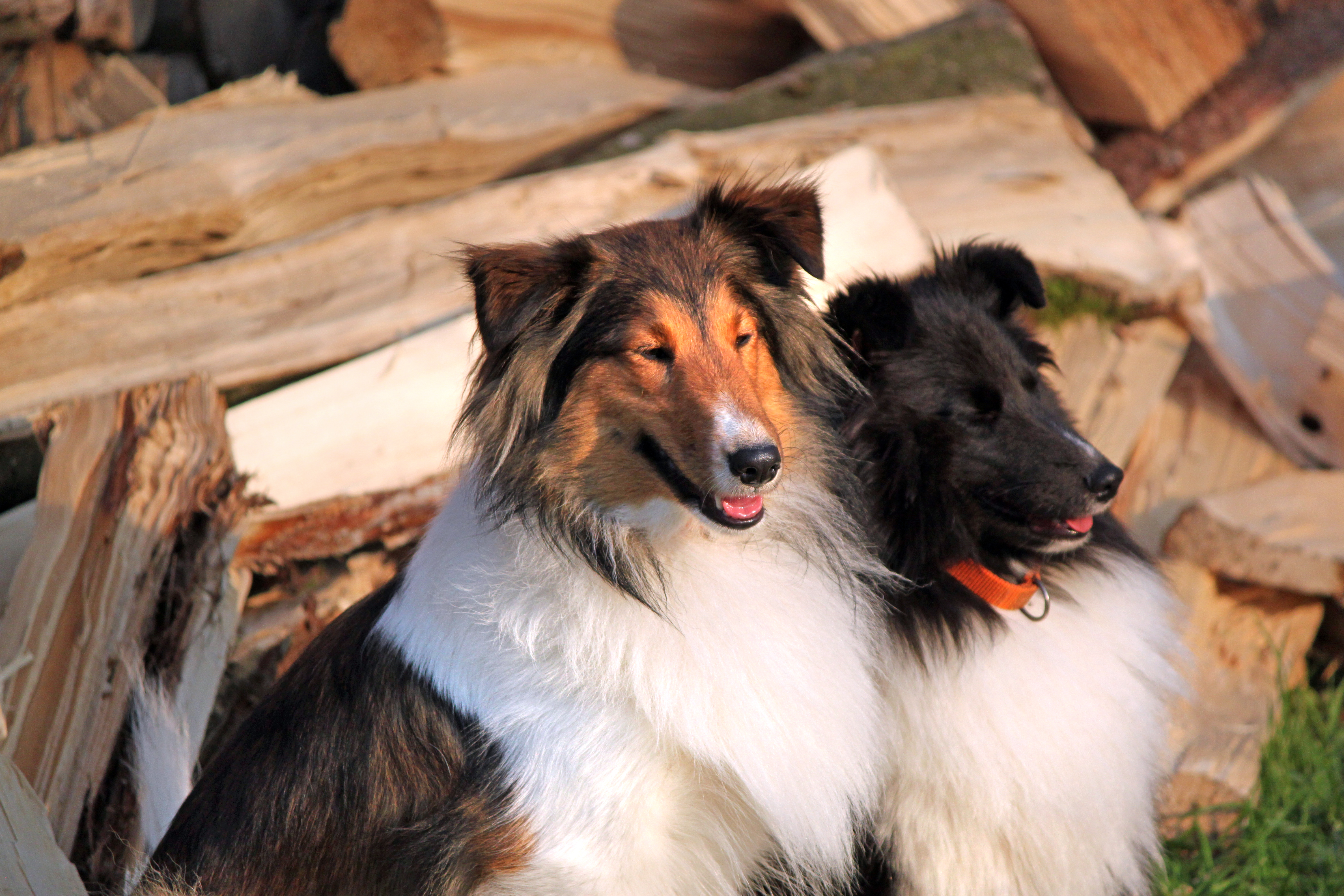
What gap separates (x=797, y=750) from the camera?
8.02ft

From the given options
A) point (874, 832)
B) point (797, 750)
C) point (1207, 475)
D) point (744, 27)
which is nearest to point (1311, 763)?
point (1207, 475)

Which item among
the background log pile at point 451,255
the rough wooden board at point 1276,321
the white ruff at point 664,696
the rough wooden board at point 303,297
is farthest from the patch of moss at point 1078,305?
the white ruff at point 664,696

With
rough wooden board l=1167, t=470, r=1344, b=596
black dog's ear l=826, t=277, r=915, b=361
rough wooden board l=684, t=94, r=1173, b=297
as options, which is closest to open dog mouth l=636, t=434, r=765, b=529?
black dog's ear l=826, t=277, r=915, b=361

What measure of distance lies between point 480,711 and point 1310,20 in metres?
5.53

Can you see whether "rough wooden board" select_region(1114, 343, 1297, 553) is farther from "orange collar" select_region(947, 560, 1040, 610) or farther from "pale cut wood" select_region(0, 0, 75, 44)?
"pale cut wood" select_region(0, 0, 75, 44)

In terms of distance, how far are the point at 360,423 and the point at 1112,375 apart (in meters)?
3.13

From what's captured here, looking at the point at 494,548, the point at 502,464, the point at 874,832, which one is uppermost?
the point at 502,464

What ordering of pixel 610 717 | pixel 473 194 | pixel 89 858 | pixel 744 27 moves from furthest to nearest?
pixel 744 27 < pixel 473 194 < pixel 89 858 < pixel 610 717

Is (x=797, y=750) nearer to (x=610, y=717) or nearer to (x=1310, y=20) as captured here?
(x=610, y=717)

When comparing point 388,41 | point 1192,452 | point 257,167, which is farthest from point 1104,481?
point 388,41

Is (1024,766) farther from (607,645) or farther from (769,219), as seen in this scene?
(769,219)

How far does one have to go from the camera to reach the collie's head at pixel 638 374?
2.32 meters

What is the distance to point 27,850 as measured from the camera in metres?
2.66

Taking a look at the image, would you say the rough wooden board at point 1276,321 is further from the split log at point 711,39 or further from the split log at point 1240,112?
the split log at point 711,39
